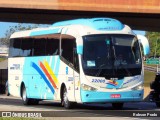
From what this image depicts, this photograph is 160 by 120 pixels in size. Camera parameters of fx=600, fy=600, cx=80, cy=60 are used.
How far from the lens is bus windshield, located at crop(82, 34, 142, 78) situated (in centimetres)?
2114

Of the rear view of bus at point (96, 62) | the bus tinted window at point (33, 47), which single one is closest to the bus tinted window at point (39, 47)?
the bus tinted window at point (33, 47)

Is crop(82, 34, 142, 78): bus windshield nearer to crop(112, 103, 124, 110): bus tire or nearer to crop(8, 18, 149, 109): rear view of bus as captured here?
crop(8, 18, 149, 109): rear view of bus

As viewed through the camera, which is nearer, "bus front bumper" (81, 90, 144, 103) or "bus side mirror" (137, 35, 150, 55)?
"bus front bumper" (81, 90, 144, 103)

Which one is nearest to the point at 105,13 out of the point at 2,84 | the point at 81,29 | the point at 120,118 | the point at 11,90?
the point at 2,84

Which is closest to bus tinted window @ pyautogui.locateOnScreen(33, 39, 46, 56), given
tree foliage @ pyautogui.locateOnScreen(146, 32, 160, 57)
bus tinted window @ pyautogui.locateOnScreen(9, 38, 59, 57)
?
bus tinted window @ pyautogui.locateOnScreen(9, 38, 59, 57)

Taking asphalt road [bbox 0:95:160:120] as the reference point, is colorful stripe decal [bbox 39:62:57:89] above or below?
above

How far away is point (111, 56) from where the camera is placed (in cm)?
2128

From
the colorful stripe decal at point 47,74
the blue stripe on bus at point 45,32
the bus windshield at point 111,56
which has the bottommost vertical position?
the colorful stripe decal at point 47,74

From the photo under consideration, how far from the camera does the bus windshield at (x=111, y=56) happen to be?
2114cm

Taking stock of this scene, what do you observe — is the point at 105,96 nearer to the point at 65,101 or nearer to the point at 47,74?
the point at 65,101

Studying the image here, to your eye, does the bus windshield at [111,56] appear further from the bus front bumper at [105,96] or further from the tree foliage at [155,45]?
the tree foliage at [155,45]

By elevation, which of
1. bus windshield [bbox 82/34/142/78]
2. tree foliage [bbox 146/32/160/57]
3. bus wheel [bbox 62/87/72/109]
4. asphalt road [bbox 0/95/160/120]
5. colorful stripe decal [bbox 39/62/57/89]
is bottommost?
asphalt road [bbox 0/95/160/120]

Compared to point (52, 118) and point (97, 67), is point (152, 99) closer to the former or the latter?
point (97, 67)

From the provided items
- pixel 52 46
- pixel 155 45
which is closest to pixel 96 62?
pixel 52 46
